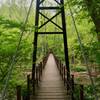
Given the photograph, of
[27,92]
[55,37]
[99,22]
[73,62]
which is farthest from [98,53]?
[55,37]

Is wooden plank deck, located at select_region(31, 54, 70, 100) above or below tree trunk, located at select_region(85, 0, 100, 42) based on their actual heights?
below

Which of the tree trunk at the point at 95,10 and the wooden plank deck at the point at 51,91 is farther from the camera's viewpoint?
the wooden plank deck at the point at 51,91

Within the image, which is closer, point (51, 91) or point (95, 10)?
point (95, 10)

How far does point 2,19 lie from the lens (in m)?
7.70

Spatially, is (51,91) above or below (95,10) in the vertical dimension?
below

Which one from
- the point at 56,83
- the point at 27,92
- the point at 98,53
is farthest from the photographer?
the point at 56,83

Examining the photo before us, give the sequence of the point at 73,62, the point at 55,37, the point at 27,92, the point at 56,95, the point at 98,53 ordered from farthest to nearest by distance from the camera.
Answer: the point at 55,37, the point at 73,62, the point at 56,95, the point at 27,92, the point at 98,53

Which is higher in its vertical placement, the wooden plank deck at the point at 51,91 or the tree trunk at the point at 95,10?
the tree trunk at the point at 95,10

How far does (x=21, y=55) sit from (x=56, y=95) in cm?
154

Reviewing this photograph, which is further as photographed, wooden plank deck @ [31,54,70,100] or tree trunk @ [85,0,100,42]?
wooden plank deck @ [31,54,70,100]

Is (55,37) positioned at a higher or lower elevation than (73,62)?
higher

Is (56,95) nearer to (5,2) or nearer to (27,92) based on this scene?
(27,92)

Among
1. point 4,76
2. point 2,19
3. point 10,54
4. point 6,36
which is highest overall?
point 2,19

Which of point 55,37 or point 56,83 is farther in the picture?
point 55,37
